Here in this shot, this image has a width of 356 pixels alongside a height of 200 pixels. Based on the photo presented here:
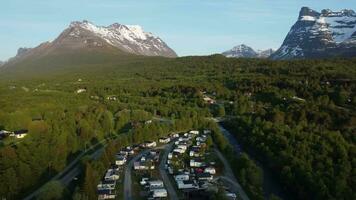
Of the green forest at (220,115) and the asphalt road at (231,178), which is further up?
the green forest at (220,115)

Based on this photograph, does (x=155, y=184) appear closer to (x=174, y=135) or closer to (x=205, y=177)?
(x=205, y=177)

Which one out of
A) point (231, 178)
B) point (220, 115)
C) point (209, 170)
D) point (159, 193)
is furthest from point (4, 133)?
point (220, 115)

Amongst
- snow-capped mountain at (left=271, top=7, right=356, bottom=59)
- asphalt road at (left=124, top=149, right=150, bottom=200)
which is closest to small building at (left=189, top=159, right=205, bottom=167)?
asphalt road at (left=124, top=149, right=150, bottom=200)

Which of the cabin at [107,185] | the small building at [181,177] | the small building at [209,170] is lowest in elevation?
the small building at [209,170]

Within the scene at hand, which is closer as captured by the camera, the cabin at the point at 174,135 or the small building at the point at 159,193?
the small building at the point at 159,193

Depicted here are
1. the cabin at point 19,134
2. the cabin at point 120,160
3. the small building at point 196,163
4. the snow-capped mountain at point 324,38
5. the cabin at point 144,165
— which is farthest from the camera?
the snow-capped mountain at point 324,38

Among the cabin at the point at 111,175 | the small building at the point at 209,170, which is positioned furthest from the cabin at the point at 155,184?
the small building at the point at 209,170

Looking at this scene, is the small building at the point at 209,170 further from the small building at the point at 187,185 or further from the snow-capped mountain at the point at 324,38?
the snow-capped mountain at the point at 324,38
